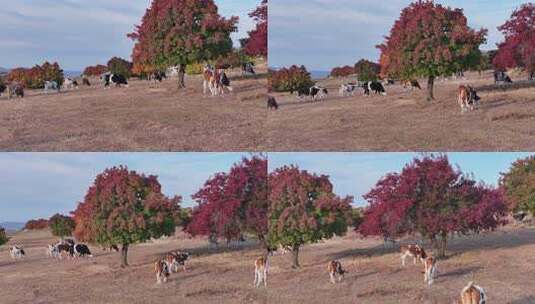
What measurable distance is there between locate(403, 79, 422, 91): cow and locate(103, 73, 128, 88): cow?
4.74m

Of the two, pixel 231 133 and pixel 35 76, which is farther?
pixel 35 76

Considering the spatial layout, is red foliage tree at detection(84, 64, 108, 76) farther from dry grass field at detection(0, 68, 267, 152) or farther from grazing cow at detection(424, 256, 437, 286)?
grazing cow at detection(424, 256, 437, 286)

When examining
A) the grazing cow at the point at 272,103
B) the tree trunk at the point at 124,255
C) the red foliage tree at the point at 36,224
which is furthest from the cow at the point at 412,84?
the red foliage tree at the point at 36,224

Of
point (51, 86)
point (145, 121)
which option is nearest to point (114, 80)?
point (51, 86)

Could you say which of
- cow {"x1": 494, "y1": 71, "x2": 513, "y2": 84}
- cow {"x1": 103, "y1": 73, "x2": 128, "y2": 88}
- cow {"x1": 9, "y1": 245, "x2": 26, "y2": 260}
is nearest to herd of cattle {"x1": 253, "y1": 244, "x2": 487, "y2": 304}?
cow {"x1": 494, "y1": 71, "x2": 513, "y2": 84}

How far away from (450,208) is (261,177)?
2.92 m

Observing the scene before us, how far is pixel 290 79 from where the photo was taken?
12.3 m

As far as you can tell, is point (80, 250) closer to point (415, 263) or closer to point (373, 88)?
point (415, 263)

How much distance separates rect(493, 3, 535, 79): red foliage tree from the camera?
494 inches

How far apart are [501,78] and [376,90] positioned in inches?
82.7

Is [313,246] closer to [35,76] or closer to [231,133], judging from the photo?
A: [231,133]

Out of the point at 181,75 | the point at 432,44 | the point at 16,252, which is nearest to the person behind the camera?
the point at 432,44

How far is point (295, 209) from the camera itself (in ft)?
39.8

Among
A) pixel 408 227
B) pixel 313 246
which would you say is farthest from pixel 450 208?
pixel 313 246
